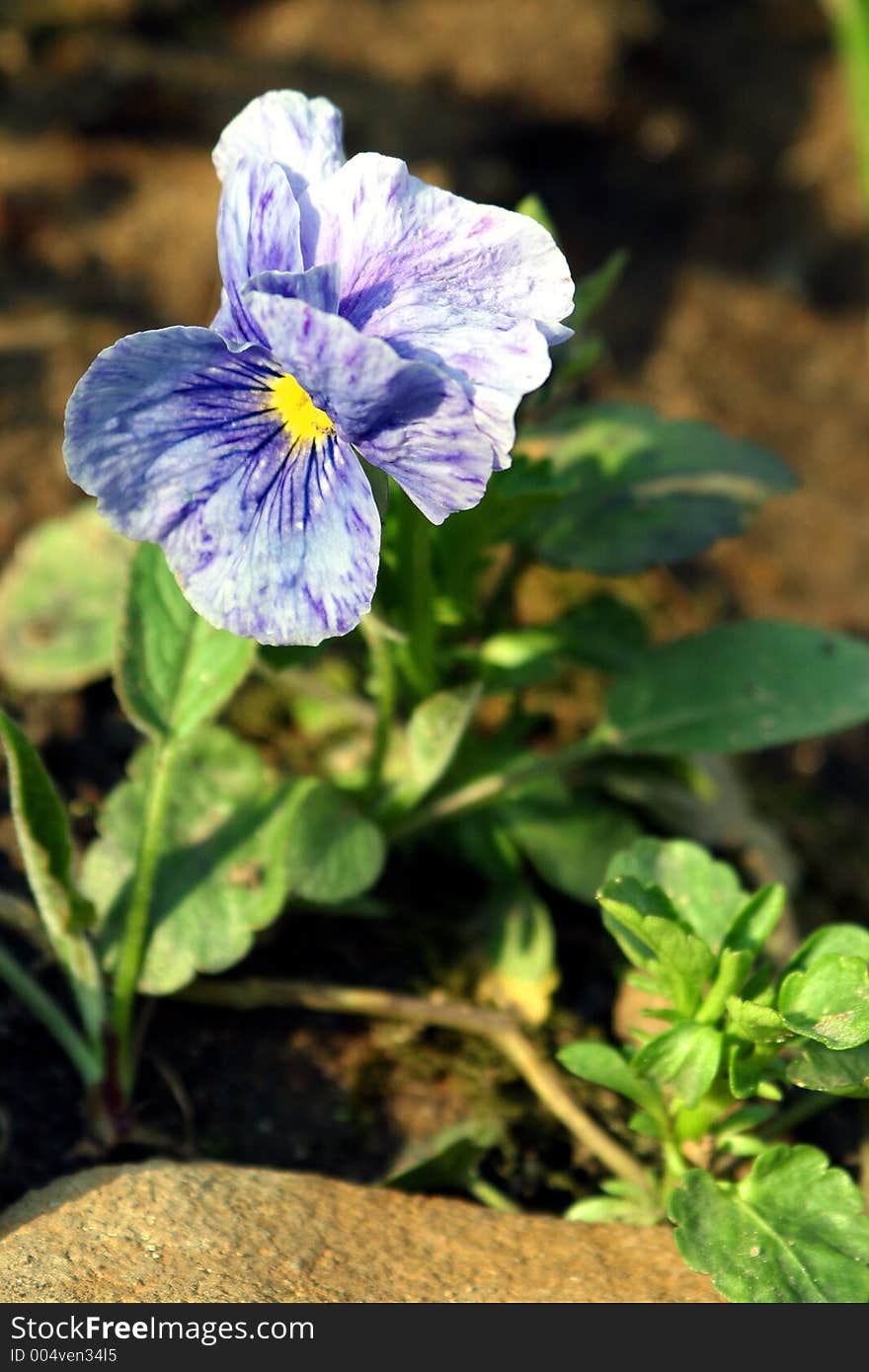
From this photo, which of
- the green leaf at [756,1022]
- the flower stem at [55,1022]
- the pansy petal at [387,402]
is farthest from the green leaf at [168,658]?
the green leaf at [756,1022]

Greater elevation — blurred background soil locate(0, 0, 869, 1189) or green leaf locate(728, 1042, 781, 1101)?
blurred background soil locate(0, 0, 869, 1189)

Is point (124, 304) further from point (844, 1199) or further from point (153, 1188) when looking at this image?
point (844, 1199)

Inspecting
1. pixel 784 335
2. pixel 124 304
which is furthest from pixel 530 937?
pixel 784 335

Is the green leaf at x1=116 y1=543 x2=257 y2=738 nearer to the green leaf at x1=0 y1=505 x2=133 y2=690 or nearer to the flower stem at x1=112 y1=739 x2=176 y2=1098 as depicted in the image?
the flower stem at x1=112 y1=739 x2=176 y2=1098

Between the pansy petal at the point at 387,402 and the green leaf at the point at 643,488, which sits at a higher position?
the pansy petal at the point at 387,402

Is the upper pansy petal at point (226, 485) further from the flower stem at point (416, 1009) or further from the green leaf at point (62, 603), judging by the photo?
the green leaf at point (62, 603)

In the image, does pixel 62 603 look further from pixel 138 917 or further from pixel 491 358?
pixel 491 358

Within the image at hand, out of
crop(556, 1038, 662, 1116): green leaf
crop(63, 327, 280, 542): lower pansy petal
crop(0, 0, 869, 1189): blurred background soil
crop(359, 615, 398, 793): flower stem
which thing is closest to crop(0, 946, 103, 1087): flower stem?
crop(359, 615, 398, 793): flower stem
